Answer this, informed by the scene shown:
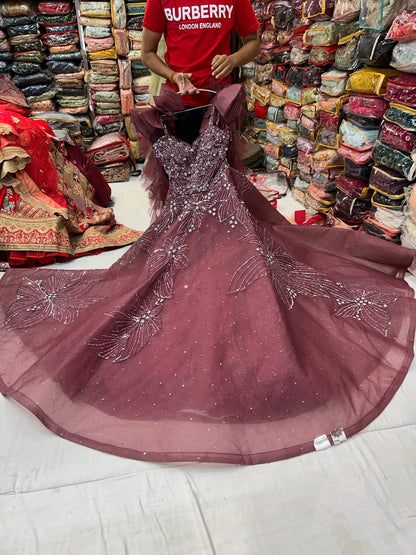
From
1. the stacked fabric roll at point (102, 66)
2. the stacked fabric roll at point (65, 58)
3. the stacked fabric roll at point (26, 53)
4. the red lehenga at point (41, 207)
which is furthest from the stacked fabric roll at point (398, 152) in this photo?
the stacked fabric roll at point (26, 53)

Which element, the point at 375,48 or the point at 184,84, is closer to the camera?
the point at 184,84

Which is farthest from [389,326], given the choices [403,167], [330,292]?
[403,167]

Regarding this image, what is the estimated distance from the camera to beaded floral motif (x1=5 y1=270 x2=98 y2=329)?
1.68m

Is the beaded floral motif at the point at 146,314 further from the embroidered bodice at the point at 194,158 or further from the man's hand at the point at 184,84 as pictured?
the man's hand at the point at 184,84

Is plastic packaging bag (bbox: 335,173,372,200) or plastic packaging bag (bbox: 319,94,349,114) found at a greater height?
plastic packaging bag (bbox: 319,94,349,114)

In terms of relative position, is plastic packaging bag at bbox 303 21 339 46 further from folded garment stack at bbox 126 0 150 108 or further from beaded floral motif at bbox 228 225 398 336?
folded garment stack at bbox 126 0 150 108

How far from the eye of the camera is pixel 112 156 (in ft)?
12.1

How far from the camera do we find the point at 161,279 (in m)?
1.58

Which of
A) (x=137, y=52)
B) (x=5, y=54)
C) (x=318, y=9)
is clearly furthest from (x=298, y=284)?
(x=5, y=54)

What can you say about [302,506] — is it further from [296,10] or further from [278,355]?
[296,10]

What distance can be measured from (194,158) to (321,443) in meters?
1.18

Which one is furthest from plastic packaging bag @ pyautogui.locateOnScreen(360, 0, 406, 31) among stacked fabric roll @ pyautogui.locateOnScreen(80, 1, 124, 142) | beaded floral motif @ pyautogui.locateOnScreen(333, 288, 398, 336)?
stacked fabric roll @ pyautogui.locateOnScreen(80, 1, 124, 142)

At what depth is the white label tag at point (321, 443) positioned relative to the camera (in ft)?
3.74

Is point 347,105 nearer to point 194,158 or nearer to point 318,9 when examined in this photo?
point 318,9
